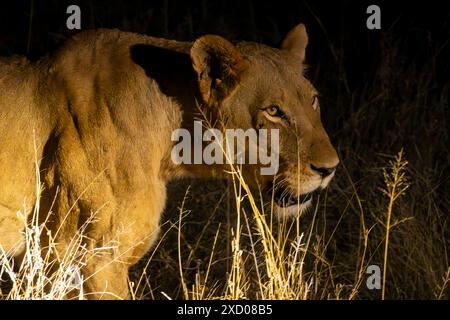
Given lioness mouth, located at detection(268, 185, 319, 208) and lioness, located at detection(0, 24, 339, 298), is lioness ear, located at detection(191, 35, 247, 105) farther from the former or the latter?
lioness mouth, located at detection(268, 185, 319, 208)

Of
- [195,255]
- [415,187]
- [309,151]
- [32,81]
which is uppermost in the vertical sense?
[32,81]

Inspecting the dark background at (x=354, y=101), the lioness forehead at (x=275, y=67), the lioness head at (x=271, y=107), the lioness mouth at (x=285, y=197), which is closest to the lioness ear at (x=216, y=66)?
the lioness head at (x=271, y=107)

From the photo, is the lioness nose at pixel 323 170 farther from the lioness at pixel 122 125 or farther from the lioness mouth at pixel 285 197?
the lioness mouth at pixel 285 197

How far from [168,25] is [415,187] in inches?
118

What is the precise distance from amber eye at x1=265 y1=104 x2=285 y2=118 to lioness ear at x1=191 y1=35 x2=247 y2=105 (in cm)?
20

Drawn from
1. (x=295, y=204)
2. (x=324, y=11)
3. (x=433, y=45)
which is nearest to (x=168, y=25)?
(x=324, y=11)

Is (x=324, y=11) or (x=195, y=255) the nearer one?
(x=195, y=255)

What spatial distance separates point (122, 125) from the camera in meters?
5.10

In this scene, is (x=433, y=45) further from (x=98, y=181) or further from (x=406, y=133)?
(x=98, y=181)

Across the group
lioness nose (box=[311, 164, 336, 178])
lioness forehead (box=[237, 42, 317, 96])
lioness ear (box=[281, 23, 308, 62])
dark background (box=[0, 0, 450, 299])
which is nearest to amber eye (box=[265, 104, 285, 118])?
lioness forehead (box=[237, 42, 317, 96])

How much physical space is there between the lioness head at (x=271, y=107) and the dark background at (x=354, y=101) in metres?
0.69

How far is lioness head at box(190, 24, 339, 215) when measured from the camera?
514 centimetres

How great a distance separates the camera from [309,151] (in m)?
5.17

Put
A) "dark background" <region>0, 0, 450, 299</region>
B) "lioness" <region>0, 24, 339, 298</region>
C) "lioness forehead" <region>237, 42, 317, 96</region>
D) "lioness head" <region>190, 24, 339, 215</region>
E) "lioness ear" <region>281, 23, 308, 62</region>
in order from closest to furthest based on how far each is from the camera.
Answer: "lioness" <region>0, 24, 339, 298</region>, "lioness head" <region>190, 24, 339, 215</region>, "lioness forehead" <region>237, 42, 317, 96</region>, "lioness ear" <region>281, 23, 308, 62</region>, "dark background" <region>0, 0, 450, 299</region>
